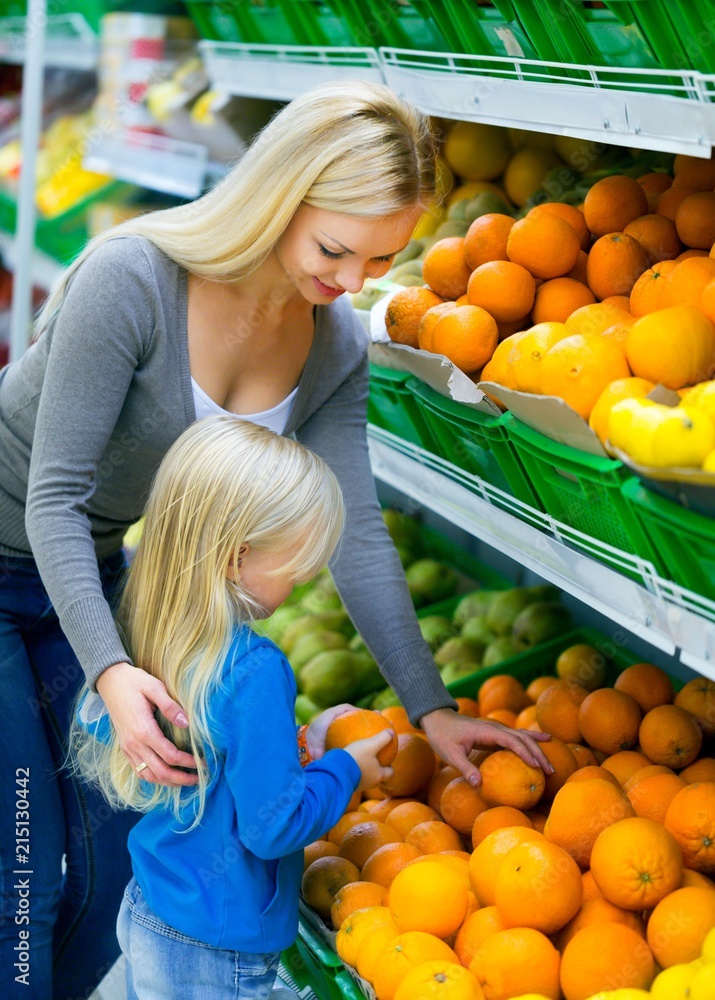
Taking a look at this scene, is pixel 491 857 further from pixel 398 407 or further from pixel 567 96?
pixel 567 96

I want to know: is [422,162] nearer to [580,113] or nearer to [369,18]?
[580,113]

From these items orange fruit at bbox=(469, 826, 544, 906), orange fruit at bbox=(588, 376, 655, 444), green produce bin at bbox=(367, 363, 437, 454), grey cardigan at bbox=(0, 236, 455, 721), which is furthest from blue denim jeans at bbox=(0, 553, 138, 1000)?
orange fruit at bbox=(588, 376, 655, 444)

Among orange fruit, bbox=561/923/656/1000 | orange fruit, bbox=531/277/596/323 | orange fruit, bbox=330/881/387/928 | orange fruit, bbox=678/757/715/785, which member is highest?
orange fruit, bbox=531/277/596/323

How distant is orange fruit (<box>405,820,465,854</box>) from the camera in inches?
60.4

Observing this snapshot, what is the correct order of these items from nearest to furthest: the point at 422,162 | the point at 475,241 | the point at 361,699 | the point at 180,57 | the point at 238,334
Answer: the point at 422,162, the point at 238,334, the point at 475,241, the point at 361,699, the point at 180,57

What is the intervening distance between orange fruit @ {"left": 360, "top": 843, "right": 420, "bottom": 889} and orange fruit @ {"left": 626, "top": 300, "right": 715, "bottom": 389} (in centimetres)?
76

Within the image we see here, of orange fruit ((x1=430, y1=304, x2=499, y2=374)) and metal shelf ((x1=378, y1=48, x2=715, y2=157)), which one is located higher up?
metal shelf ((x1=378, y1=48, x2=715, y2=157))

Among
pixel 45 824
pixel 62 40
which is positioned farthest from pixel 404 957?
pixel 62 40

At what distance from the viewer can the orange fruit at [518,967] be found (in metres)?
1.23

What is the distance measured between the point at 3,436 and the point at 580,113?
0.94 m

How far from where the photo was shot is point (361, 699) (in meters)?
2.31

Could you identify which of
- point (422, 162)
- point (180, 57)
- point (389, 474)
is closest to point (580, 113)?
point (422, 162)

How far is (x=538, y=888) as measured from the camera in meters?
1.25

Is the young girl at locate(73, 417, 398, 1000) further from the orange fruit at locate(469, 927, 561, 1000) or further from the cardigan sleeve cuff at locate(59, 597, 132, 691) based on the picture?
the orange fruit at locate(469, 927, 561, 1000)
